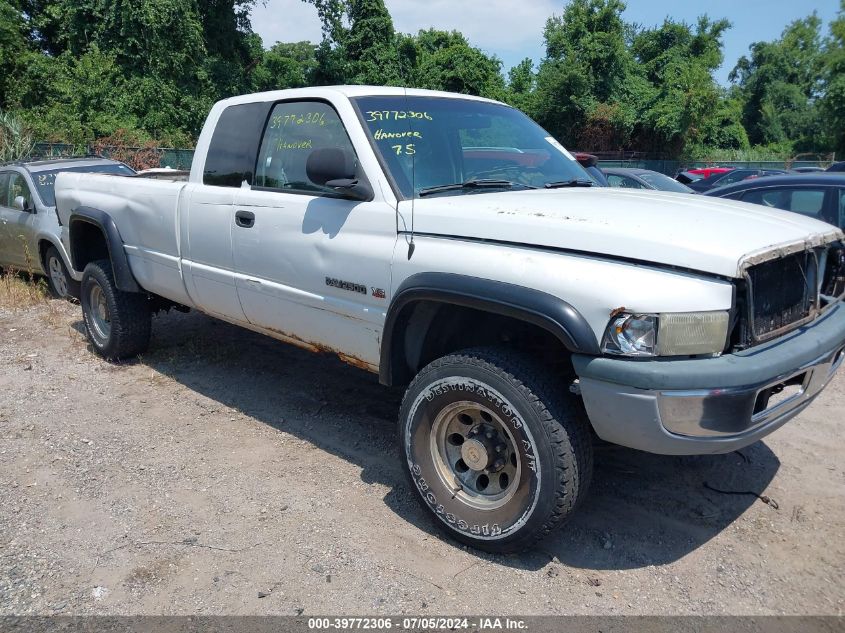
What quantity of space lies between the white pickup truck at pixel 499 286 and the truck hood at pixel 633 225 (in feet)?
0.04

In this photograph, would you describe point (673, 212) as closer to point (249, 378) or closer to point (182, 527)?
point (182, 527)

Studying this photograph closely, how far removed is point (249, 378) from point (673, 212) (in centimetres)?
377

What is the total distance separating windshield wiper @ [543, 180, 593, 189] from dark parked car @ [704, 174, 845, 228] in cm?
380

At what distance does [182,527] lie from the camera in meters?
3.58

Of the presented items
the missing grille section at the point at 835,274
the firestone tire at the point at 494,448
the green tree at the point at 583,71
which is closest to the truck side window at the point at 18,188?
the firestone tire at the point at 494,448

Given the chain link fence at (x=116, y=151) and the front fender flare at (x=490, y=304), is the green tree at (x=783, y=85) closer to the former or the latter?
the chain link fence at (x=116, y=151)

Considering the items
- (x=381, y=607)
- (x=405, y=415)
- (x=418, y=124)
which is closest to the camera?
(x=381, y=607)

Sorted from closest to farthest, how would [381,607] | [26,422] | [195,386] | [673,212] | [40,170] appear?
[381,607] < [673,212] < [26,422] < [195,386] < [40,170]

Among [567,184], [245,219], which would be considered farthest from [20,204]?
[567,184]

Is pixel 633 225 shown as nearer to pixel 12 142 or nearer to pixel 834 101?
pixel 12 142

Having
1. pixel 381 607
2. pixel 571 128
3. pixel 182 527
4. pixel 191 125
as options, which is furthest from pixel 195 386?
pixel 571 128

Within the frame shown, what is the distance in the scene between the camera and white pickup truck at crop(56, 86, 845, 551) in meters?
2.71

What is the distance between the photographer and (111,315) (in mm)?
5910

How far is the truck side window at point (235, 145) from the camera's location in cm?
451
